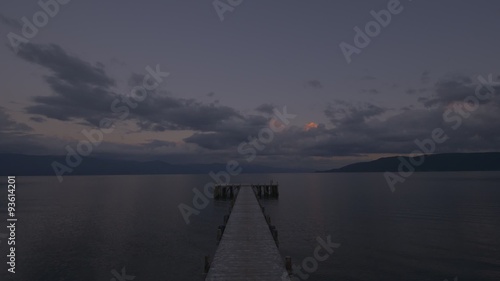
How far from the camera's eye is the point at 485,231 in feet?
137

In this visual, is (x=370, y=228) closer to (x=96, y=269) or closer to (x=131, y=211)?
(x=96, y=269)

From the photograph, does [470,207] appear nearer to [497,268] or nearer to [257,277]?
[497,268]

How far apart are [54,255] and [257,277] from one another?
76.8 ft

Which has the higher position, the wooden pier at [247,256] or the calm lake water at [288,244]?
the wooden pier at [247,256]

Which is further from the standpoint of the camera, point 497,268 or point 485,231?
point 485,231

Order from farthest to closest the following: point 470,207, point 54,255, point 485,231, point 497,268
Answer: point 470,207
point 485,231
point 54,255
point 497,268

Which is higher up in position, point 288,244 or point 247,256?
point 247,256

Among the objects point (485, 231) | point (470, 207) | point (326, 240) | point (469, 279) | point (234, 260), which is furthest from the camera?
point (470, 207)

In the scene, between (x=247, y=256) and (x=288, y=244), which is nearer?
(x=247, y=256)

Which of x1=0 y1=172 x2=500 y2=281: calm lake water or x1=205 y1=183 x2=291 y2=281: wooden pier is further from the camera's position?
x1=0 y1=172 x2=500 y2=281: calm lake water

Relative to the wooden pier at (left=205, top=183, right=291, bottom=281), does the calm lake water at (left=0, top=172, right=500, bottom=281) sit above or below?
below

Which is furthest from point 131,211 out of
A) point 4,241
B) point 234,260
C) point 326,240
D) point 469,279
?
point 469,279

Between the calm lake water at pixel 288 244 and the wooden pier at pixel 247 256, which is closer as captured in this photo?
the wooden pier at pixel 247 256

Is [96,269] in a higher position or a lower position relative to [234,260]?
lower
